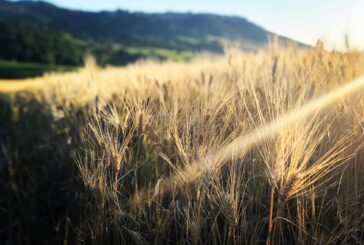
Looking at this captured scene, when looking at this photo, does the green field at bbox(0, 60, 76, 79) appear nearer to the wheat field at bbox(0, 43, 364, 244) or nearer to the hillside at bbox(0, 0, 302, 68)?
the hillside at bbox(0, 0, 302, 68)

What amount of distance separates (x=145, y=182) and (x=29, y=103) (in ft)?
A: 21.0

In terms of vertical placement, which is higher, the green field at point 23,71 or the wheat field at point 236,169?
the wheat field at point 236,169

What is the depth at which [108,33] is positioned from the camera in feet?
356

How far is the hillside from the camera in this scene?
174 feet

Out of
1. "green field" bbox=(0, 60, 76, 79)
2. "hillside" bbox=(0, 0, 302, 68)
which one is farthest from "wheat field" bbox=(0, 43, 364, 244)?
"hillside" bbox=(0, 0, 302, 68)

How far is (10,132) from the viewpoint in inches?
206

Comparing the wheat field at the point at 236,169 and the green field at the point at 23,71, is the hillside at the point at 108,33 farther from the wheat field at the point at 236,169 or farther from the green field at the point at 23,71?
the wheat field at the point at 236,169

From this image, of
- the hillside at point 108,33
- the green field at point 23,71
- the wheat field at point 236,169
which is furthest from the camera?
the hillside at point 108,33

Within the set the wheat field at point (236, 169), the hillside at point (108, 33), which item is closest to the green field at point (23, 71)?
the hillside at point (108, 33)

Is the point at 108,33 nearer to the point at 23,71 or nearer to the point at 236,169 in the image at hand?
the point at 23,71

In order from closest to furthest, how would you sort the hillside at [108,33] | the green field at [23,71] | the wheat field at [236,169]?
the wheat field at [236,169], the green field at [23,71], the hillside at [108,33]

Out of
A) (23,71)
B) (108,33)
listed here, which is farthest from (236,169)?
(108,33)

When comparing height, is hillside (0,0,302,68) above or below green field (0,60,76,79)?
above

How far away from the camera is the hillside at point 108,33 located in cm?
5303
